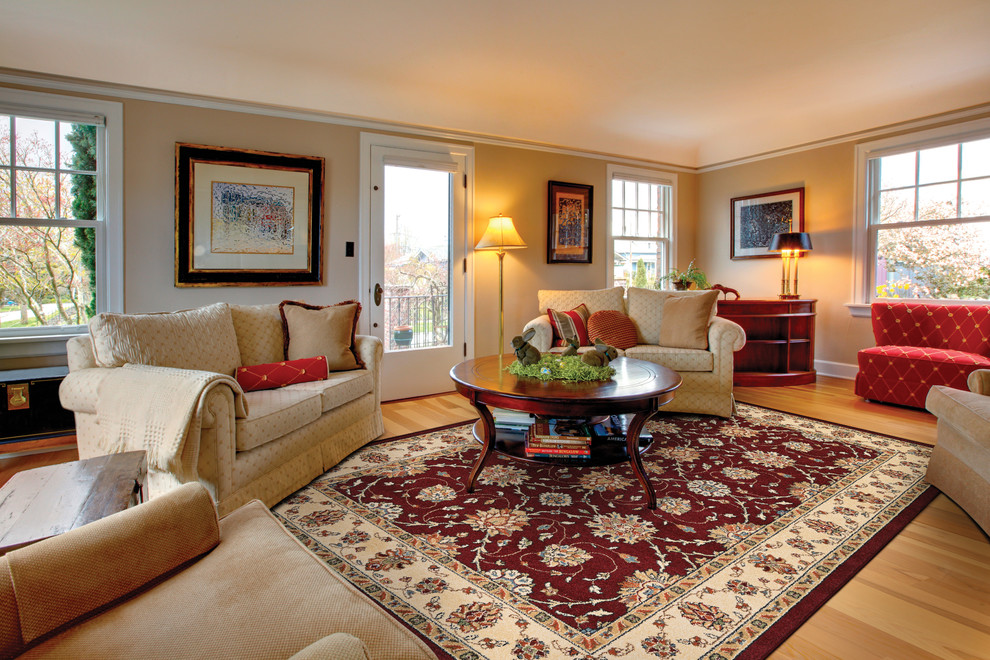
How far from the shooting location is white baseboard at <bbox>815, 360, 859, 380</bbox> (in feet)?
17.3

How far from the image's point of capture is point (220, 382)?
6.95 ft

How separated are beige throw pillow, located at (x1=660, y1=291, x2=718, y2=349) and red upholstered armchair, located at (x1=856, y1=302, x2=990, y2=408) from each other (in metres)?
1.42

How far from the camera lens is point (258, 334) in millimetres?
3143

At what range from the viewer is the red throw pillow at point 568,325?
419cm

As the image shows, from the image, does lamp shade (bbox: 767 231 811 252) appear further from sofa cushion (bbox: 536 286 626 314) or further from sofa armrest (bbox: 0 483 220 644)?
sofa armrest (bbox: 0 483 220 644)

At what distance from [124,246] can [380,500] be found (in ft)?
8.35

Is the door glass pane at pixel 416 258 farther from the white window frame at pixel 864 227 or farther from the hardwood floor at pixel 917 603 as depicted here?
the white window frame at pixel 864 227

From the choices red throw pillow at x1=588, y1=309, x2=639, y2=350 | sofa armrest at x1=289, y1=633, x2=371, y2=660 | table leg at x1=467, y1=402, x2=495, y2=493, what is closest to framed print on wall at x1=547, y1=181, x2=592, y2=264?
A: red throw pillow at x1=588, y1=309, x2=639, y2=350

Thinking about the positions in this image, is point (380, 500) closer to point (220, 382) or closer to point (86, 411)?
point (220, 382)

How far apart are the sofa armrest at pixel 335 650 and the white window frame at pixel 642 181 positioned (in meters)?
5.38

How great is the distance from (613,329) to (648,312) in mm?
410

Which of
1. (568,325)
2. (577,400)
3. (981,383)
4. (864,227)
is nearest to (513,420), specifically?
(577,400)

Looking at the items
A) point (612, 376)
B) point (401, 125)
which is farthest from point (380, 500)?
point (401, 125)

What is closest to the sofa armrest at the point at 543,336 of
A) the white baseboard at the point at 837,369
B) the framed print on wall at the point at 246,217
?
the framed print on wall at the point at 246,217
